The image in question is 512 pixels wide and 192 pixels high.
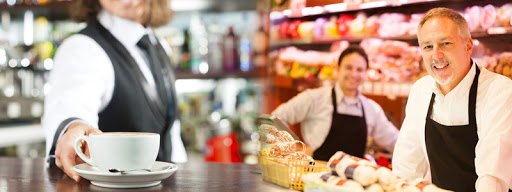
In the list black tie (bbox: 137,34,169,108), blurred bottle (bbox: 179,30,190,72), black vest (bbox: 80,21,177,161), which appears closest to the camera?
black vest (bbox: 80,21,177,161)

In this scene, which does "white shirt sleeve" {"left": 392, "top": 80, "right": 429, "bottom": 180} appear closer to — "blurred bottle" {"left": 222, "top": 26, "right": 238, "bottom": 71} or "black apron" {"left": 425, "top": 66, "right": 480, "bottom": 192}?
"black apron" {"left": 425, "top": 66, "right": 480, "bottom": 192}

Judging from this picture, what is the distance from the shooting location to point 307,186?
767 mm

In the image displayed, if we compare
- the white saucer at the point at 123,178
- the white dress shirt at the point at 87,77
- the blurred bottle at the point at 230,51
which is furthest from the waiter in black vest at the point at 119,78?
the blurred bottle at the point at 230,51

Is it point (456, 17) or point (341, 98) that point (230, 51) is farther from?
point (456, 17)

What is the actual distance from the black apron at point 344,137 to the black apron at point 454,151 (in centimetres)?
11

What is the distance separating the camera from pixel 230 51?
10.4 ft

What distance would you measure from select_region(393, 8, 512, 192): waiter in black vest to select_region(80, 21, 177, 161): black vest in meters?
1.11

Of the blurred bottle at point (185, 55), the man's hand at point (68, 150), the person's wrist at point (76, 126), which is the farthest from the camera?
the blurred bottle at point (185, 55)

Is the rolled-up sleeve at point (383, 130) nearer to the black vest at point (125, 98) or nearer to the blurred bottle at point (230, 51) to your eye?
the black vest at point (125, 98)

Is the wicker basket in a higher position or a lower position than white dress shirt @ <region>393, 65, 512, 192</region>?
lower

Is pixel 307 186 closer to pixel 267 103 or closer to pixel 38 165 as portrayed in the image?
pixel 267 103

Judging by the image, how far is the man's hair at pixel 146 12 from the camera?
2.17m

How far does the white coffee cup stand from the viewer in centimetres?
84

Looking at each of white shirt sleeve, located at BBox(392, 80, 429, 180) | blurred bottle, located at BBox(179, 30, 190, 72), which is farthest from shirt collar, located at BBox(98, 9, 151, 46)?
blurred bottle, located at BBox(179, 30, 190, 72)
